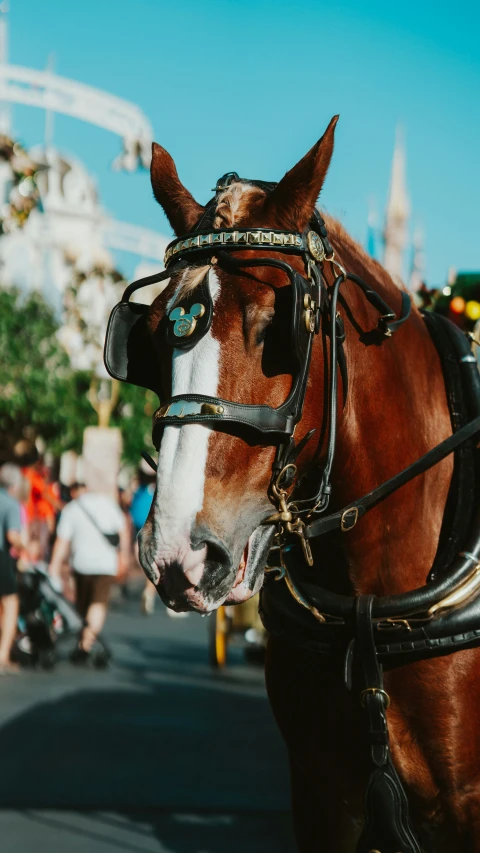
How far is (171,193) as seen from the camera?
2924 millimetres

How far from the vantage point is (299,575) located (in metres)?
3.00

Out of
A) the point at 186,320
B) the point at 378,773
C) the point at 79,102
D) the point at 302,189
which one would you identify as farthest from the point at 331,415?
the point at 79,102

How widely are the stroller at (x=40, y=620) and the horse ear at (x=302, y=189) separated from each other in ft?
29.4

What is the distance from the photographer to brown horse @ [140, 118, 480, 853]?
2.39 m

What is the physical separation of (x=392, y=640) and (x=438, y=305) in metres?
1.82

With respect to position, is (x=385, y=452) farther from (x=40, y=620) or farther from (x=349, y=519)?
(x=40, y=620)

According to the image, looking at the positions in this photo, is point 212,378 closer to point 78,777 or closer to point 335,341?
point 335,341

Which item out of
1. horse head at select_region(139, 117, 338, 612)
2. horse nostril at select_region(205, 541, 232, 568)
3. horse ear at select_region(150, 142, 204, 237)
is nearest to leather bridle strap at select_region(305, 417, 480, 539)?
horse head at select_region(139, 117, 338, 612)

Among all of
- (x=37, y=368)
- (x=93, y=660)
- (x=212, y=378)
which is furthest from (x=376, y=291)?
(x=37, y=368)

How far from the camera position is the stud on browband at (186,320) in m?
2.46

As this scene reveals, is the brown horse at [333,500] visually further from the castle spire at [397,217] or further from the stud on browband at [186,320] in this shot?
the castle spire at [397,217]

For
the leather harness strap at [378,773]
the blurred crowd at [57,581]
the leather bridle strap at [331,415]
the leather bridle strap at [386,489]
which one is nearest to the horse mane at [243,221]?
the leather bridle strap at [331,415]

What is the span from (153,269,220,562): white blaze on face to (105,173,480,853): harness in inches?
1.1

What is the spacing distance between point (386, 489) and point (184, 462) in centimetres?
62
